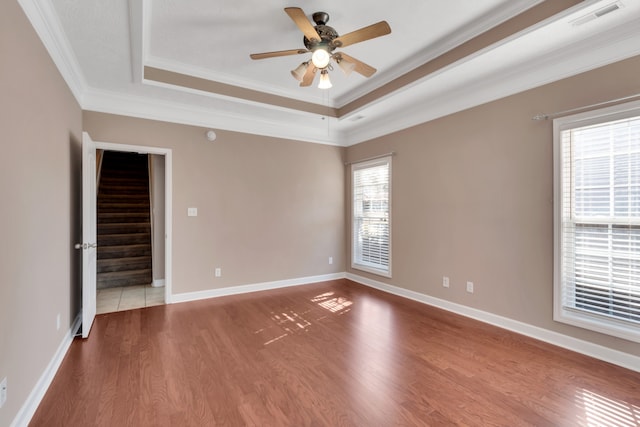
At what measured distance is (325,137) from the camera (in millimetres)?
5273

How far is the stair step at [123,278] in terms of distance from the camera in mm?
4895

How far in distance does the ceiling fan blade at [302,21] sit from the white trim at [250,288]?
350 centimetres

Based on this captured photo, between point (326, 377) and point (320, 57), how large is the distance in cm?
255

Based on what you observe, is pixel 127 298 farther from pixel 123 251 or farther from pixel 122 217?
pixel 122 217

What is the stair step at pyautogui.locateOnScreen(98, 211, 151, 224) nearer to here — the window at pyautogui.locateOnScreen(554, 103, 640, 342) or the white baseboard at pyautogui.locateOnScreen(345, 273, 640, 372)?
the white baseboard at pyautogui.locateOnScreen(345, 273, 640, 372)

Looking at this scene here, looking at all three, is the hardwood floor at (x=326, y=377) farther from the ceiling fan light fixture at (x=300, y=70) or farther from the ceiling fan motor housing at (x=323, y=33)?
the ceiling fan motor housing at (x=323, y=33)

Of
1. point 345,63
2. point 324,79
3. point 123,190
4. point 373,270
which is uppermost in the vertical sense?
point 345,63

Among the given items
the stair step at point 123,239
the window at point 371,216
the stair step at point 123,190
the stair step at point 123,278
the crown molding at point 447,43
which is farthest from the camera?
the stair step at point 123,190

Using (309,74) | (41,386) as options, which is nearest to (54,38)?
(309,74)

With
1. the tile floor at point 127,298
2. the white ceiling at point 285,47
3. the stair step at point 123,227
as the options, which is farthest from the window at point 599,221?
the stair step at point 123,227

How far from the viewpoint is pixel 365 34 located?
2252 mm

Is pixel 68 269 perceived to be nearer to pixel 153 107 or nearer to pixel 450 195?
pixel 153 107

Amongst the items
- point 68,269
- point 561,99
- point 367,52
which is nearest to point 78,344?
point 68,269

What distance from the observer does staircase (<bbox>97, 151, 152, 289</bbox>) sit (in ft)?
16.7
